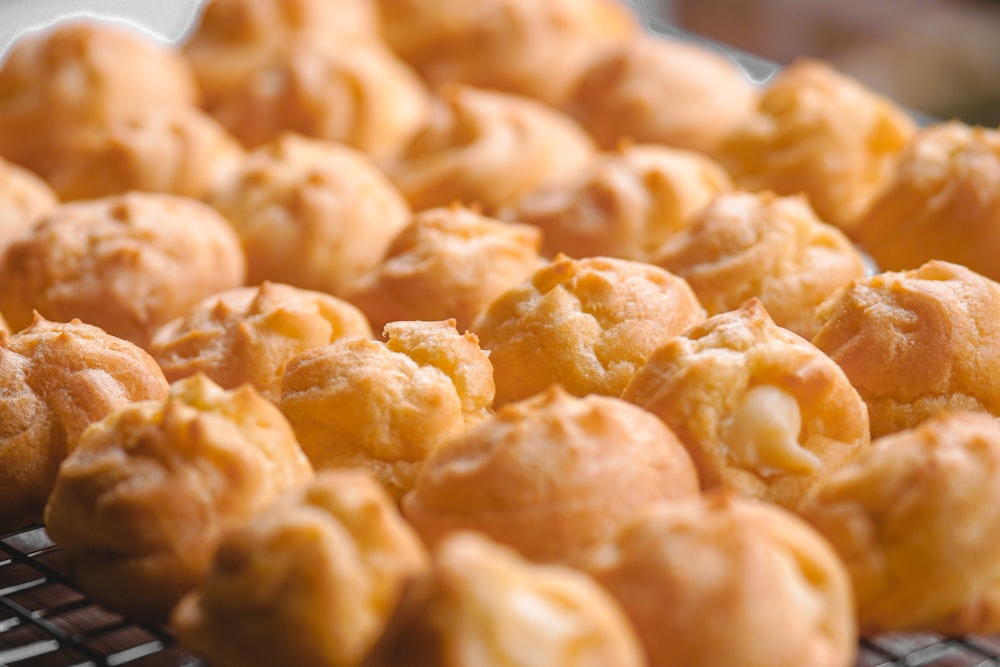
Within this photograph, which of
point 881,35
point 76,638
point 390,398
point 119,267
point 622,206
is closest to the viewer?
point 76,638

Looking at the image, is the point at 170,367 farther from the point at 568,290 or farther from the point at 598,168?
the point at 598,168

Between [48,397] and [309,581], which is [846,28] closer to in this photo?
[48,397]

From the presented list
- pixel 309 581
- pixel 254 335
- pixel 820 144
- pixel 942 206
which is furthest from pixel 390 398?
pixel 820 144

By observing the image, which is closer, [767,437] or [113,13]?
[767,437]

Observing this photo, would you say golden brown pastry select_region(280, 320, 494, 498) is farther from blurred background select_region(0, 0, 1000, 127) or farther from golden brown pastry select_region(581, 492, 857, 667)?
blurred background select_region(0, 0, 1000, 127)

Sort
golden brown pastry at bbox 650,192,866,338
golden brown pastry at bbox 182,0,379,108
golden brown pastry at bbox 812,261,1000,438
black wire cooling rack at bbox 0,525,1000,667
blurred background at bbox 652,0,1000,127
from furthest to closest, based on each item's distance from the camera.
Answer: blurred background at bbox 652,0,1000,127, golden brown pastry at bbox 182,0,379,108, golden brown pastry at bbox 650,192,866,338, golden brown pastry at bbox 812,261,1000,438, black wire cooling rack at bbox 0,525,1000,667

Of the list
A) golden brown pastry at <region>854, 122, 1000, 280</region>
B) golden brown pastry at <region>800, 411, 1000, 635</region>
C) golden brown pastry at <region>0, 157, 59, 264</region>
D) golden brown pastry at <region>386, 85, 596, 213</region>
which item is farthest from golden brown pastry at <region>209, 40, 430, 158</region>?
golden brown pastry at <region>800, 411, 1000, 635</region>
